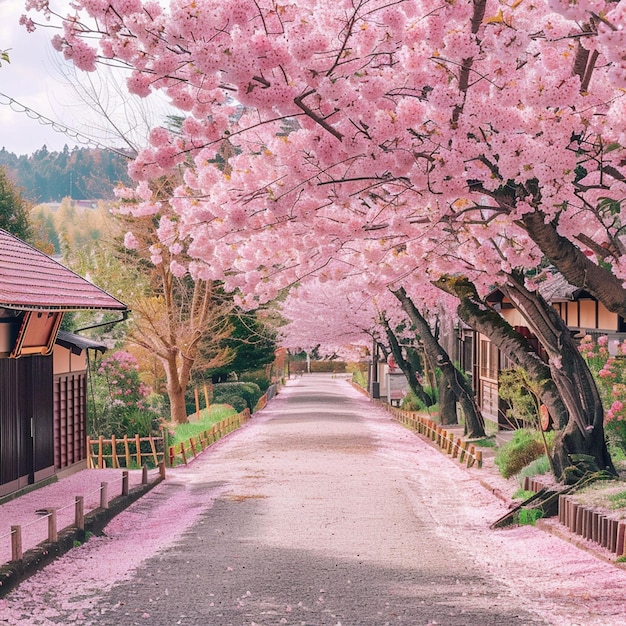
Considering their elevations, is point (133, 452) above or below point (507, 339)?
below

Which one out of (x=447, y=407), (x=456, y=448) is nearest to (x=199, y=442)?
(x=456, y=448)

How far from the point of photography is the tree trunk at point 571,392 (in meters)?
13.1

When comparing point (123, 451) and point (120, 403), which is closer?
point (123, 451)

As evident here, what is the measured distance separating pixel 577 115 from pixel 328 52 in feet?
7.78

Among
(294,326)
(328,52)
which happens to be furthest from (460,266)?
(294,326)

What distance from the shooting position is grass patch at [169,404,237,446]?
90.4 ft

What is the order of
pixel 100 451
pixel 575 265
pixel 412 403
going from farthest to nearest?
pixel 412 403
pixel 100 451
pixel 575 265

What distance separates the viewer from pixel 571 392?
13125mm

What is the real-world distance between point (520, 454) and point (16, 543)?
1060 centimetres

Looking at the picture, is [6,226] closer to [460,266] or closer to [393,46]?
[460,266]

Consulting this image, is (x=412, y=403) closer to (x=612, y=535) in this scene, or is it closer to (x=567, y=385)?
(x=567, y=385)

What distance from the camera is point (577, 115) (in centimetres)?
782

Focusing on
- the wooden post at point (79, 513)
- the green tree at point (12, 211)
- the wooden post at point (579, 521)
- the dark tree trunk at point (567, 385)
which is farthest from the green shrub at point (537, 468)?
the green tree at point (12, 211)

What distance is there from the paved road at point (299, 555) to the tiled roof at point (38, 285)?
3439 mm
